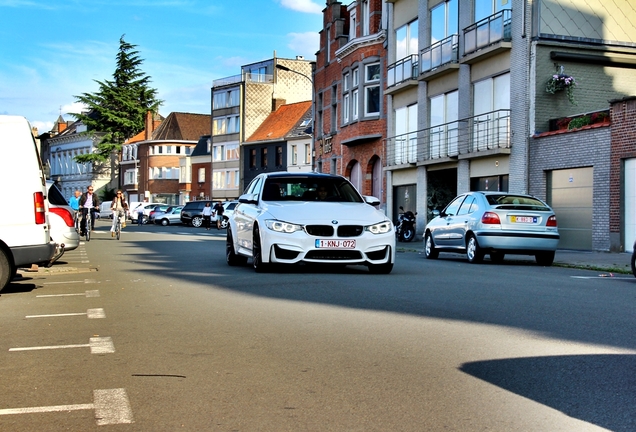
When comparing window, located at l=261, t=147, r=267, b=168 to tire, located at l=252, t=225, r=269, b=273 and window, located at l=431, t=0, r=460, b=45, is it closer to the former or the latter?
window, located at l=431, t=0, r=460, b=45

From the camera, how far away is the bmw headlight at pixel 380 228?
12986 mm

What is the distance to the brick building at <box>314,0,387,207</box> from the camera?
41.3 metres

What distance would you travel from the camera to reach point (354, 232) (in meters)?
12.9

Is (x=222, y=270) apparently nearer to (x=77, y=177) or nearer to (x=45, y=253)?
(x=45, y=253)

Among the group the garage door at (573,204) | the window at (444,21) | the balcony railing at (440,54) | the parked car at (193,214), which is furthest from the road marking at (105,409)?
the parked car at (193,214)

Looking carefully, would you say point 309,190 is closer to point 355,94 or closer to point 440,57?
point 440,57

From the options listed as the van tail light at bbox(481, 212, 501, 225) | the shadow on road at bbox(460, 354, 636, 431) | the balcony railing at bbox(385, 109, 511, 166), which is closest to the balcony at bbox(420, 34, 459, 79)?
the balcony railing at bbox(385, 109, 511, 166)

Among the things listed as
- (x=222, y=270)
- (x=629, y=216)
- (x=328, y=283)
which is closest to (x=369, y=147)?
(x=629, y=216)

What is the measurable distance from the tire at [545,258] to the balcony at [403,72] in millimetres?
18681

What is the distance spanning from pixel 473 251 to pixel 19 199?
10.1 metres

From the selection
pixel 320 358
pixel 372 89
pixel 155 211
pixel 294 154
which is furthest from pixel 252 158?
pixel 320 358

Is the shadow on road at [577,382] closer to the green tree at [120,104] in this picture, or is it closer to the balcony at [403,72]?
the balcony at [403,72]

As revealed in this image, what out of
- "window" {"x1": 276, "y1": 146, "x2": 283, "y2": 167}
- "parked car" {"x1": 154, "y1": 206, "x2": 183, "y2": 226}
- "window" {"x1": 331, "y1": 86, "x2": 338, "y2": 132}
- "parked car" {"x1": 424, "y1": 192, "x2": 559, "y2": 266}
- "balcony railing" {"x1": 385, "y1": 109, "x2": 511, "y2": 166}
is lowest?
"parked car" {"x1": 154, "y1": 206, "x2": 183, "y2": 226}

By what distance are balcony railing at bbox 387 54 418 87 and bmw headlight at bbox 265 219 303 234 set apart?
79.9ft
